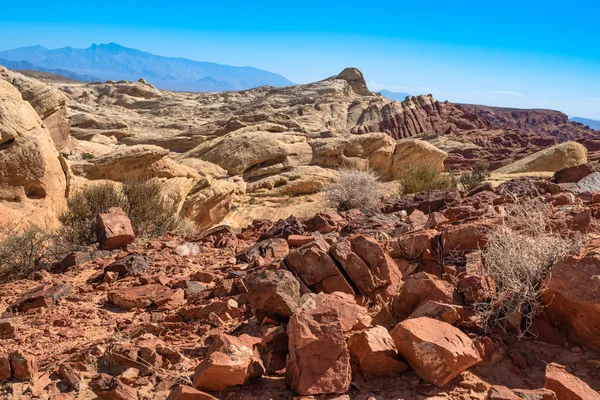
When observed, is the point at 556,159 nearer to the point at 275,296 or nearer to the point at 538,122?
the point at 275,296

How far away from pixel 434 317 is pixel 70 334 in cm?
313

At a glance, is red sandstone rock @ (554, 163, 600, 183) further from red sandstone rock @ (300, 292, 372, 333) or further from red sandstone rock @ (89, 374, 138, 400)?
red sandstone rock @ (89, 374, 138, 400)

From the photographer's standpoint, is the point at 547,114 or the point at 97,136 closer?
the point at 97,136

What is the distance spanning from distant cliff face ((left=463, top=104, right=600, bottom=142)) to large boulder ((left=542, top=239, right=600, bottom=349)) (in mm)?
124857

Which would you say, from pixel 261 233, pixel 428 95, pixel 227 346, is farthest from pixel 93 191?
pixel 428 95

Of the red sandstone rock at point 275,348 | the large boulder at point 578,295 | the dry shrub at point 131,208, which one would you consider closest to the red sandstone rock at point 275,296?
the red sandstone rock at point 275,348

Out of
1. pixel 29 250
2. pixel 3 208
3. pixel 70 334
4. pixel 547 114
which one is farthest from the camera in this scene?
pixel 547 114

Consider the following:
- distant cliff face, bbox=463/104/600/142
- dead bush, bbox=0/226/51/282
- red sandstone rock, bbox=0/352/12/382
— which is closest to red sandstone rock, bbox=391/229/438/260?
red sandstone rock, bbox=0/352/12/382

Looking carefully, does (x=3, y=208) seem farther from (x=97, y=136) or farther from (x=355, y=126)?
(x=355, y=126)

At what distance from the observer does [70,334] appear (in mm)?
4270

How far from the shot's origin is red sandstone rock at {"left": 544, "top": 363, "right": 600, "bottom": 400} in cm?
272

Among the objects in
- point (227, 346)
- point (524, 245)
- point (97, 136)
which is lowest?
point (97, 136)

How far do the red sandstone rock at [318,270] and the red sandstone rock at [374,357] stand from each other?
3.51 feet

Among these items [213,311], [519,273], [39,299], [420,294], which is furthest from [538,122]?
[39,299]
